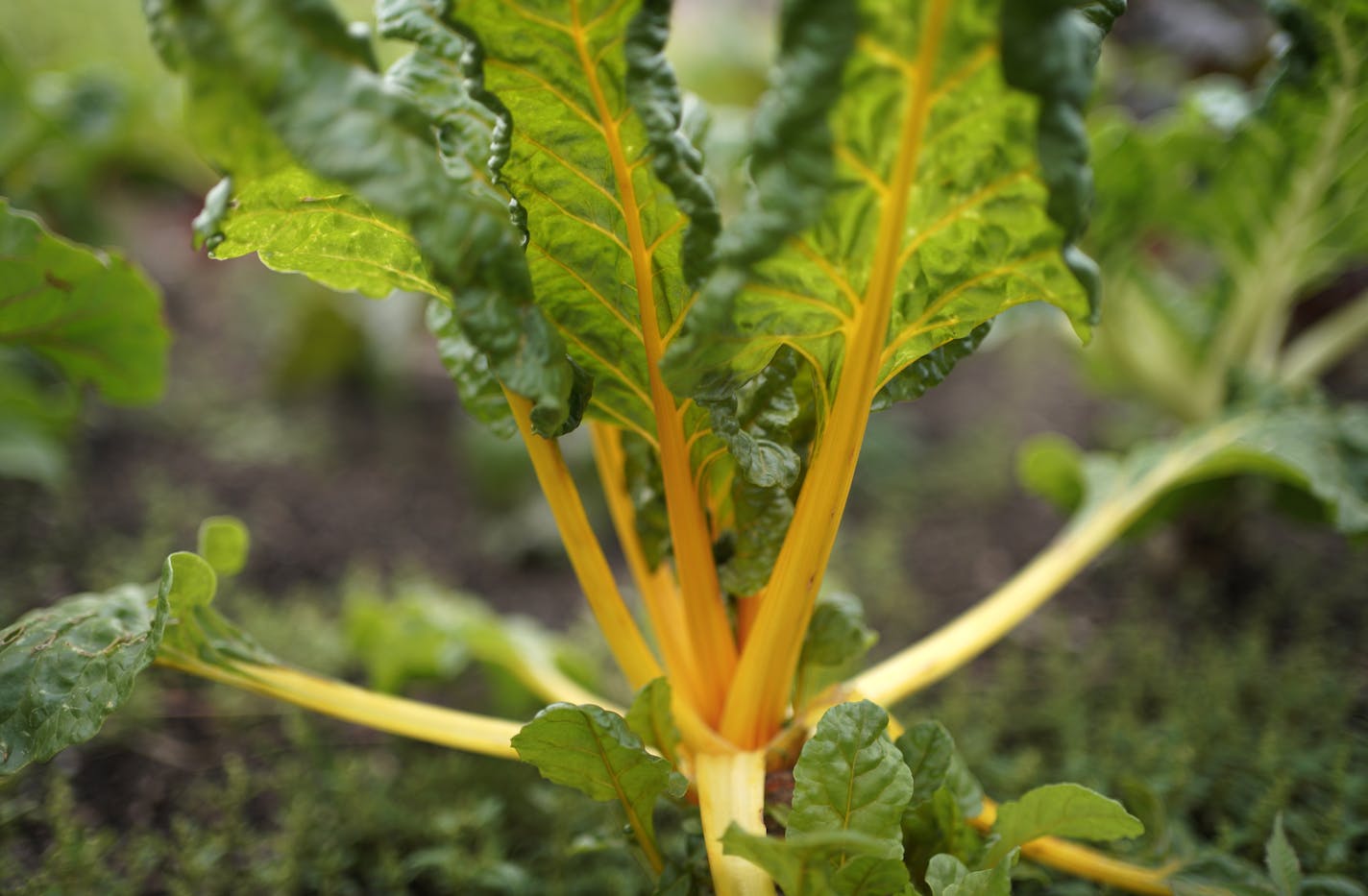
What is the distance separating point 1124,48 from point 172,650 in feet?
7.93

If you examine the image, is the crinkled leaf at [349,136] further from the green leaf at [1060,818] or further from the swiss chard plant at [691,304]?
the green leaf at [1060,818]

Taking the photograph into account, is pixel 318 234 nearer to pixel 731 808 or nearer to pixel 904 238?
pixel 904 238

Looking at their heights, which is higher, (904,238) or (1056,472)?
(904,238)

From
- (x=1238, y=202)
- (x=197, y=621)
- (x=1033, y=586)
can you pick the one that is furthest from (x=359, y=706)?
(x=1238, y=202)

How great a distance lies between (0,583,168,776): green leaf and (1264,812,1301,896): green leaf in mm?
1073

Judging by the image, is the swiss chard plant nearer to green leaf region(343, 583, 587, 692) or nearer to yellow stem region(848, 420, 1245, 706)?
yellow stem region(848, 420, 1245, 706)

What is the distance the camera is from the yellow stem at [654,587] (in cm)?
98

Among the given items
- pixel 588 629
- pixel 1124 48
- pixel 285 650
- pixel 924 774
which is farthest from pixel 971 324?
pixel 1124 48

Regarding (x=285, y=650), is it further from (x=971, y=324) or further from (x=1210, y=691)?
(x=1210, y=691)

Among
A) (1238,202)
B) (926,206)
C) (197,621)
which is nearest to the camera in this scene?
(926,206)

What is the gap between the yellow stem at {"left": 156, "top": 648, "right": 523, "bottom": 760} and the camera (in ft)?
3.18

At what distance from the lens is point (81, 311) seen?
108 centimetres

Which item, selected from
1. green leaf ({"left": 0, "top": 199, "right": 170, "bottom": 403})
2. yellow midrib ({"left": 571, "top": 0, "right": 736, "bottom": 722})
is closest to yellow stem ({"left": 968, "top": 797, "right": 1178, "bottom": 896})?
yellow midrib ({"left": 571, "top": 0, "right": 736, "bottom": 722})

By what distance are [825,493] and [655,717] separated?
268 millimetres
